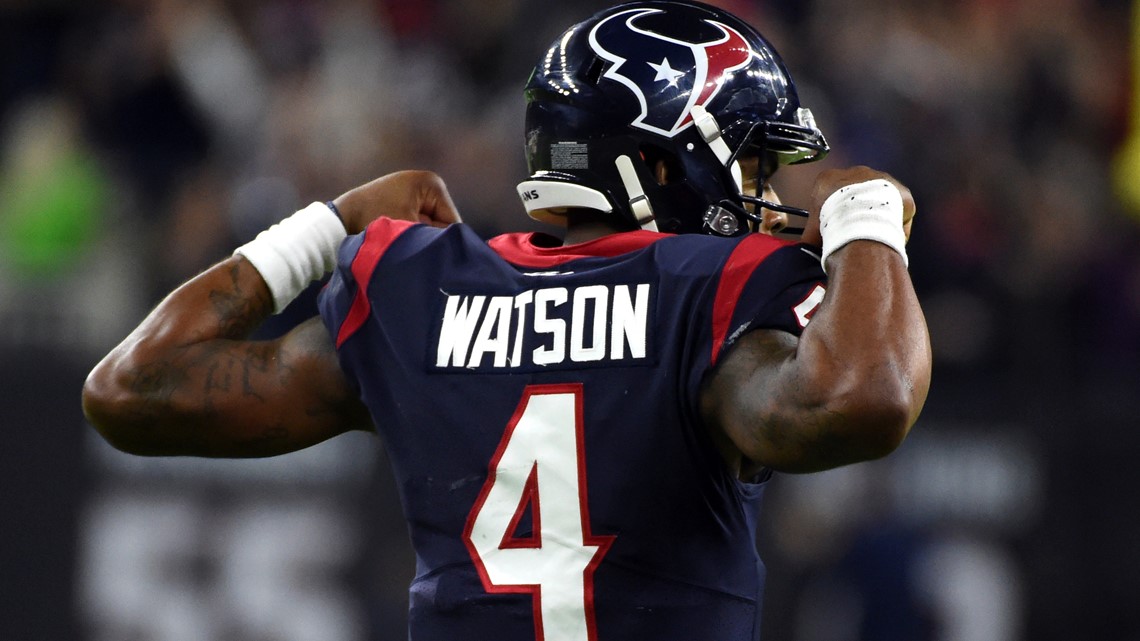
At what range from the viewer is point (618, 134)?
2.75m

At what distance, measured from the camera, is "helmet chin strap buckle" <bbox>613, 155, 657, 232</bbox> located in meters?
2.75

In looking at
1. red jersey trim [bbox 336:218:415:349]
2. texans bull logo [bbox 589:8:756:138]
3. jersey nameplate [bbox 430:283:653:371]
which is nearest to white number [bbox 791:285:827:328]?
jersey nameplate [bbox 430:283:653:371]

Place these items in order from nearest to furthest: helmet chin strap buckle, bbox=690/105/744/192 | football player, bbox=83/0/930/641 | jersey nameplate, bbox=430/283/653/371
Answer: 1. football player, bbox=83/0/930/641
2. jersey nameplate, bbox=430/283/653/371
3. helmet chin strap buckle, bbox=690/105/744/192

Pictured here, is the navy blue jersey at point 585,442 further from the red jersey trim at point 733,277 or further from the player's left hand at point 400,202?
the player's left hand at point 400,202

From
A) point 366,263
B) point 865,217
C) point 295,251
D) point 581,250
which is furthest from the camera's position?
point 295,251

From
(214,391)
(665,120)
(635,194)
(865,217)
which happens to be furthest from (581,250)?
(214,391)

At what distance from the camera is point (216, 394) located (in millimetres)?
2771

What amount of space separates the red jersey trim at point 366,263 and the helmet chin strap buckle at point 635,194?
1.27ft

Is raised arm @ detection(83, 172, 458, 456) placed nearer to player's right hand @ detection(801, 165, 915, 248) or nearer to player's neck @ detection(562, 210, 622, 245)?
player's neck @ detection(562, 210, 622, 245)

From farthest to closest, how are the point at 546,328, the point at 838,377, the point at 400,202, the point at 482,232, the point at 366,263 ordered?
the point at 482,232 < the point at 400,202 < the point at 366,263 < the point at 546,328 < the point at 838,377

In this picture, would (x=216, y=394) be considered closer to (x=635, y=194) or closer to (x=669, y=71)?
(x=635, y=194)

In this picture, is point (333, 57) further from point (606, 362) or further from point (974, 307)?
point (606, 362)

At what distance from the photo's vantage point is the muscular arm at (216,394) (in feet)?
9.07

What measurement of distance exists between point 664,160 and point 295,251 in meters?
0.75
